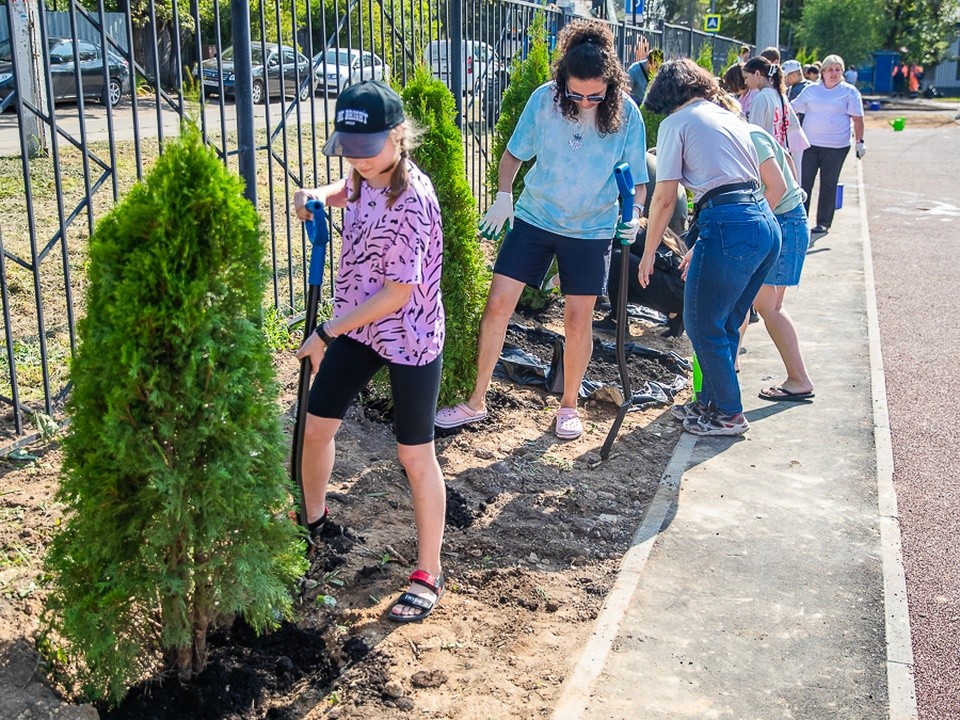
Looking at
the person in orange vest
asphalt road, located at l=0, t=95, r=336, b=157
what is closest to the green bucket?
asphalt road, located at l=0, t=95, r=336, b=157

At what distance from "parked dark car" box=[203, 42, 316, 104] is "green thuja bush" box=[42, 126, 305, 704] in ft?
8.47

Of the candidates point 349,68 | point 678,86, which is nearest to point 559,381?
point 678,86

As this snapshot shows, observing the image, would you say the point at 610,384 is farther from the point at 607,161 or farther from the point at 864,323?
the point at 864,323

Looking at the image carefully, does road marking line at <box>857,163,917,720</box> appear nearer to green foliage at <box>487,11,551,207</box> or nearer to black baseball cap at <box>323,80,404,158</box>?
black baseball cap at <box>323,80,404,158</box>

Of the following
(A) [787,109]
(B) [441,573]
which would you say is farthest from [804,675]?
(A) [787,109]

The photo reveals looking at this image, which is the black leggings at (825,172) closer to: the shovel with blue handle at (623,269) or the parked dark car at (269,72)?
the parked dark car at (269,72)

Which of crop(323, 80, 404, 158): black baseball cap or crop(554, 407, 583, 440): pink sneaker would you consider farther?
crop(554, 407, 583, 440): pink sneaker

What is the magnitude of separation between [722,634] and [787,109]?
6286mm

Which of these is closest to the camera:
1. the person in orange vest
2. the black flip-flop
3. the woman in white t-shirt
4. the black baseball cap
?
the black baseball cap

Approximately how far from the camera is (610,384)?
6281mm

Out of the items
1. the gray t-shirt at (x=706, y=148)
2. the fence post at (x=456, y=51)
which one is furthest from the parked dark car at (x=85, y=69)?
the gray t-shirt at (x=706, y=148)

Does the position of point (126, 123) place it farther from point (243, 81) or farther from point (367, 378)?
point (367, 378)

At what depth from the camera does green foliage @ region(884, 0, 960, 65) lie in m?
52.0

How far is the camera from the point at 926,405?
21.1 ft
